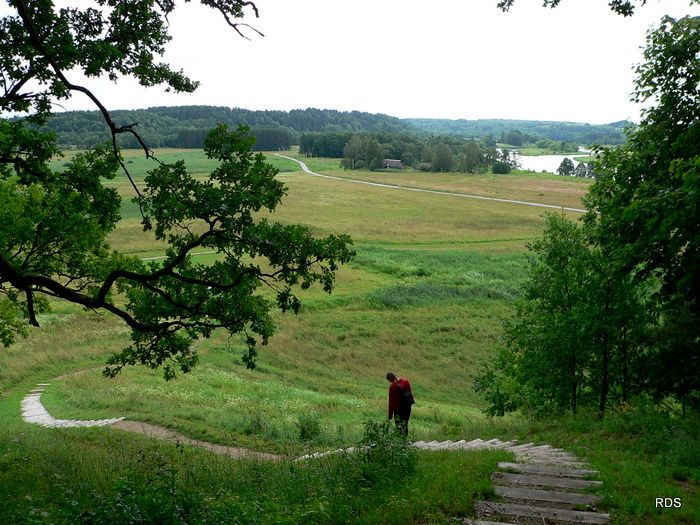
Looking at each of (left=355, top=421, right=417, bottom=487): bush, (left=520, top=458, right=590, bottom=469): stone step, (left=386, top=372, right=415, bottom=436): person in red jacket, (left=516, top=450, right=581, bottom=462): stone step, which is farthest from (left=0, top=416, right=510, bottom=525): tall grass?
(left=386, top=372, right=415, bottom=436): person in red jacket

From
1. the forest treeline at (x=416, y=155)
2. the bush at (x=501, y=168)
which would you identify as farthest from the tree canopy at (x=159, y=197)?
the bush at (x=501, y=168)

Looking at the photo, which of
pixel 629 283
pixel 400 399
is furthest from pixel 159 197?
pixel 629 283

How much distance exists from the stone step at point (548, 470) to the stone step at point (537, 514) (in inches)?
47.7

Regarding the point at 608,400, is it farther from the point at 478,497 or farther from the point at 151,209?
the point at 151,209

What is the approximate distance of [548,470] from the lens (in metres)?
8.20

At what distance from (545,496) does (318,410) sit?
15.2 metres

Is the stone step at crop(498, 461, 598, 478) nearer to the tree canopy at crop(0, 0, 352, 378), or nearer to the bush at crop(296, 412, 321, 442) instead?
the tree canopy at crop(0, 0, 352, 378)

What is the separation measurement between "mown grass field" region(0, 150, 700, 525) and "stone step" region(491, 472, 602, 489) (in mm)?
213

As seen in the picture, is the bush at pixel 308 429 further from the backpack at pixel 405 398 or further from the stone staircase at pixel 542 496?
the stone staircase at pixel 542 496

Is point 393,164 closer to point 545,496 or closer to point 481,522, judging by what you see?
point 545,496

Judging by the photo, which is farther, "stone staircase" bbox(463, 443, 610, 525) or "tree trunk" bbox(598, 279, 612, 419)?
"tree trunk" bbox(598, 279, 612, 419)

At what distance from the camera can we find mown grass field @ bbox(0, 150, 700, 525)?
23.1 ft

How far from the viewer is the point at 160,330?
11.1 m

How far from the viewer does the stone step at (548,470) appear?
805 cm
